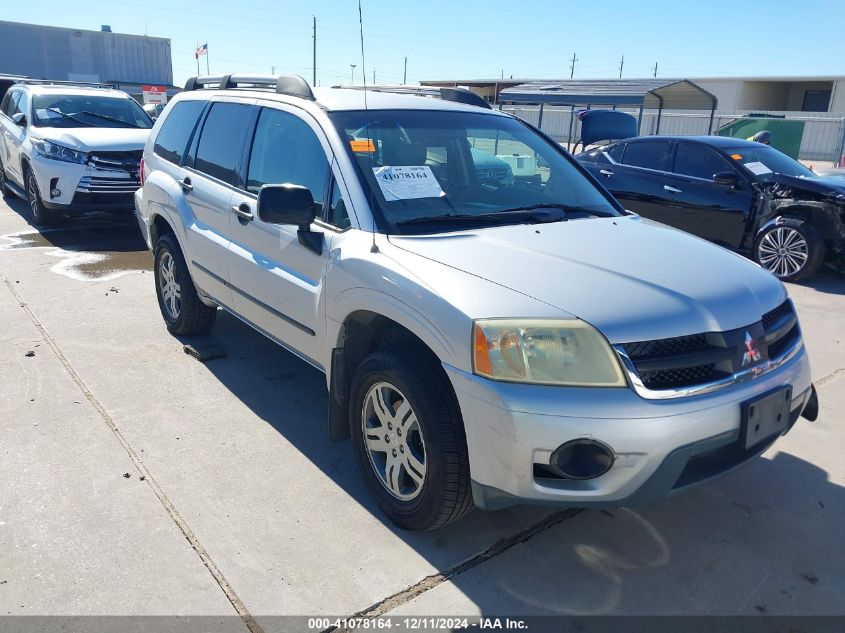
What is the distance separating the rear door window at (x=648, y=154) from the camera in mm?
8375

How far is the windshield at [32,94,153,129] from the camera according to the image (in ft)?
30.2

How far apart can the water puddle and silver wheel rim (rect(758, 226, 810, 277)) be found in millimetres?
6828

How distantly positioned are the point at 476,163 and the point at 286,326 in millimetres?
1370

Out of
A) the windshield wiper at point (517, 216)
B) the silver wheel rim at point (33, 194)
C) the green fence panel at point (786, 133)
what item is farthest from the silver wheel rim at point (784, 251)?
the green fence panel at point (786, 133)

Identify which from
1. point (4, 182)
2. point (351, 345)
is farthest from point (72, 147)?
point (351, 345)

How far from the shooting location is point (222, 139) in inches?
169

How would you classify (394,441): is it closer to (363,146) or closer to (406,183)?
(406,183)

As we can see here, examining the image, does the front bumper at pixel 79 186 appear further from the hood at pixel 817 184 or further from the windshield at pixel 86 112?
the hood at pixel 817 184

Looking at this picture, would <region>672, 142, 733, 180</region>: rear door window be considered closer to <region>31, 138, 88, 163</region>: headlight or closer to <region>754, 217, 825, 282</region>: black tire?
<region>754, 217, 825, 282</region>: black tire

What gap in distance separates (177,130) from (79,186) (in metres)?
4.10

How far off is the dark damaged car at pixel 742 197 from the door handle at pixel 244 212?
19.2 ft

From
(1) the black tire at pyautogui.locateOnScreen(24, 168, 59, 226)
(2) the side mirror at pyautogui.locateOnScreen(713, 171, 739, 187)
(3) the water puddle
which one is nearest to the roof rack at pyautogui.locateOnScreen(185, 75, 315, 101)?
(3) the water puddle

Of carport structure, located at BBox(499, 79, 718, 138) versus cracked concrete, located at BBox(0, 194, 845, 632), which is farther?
carport structure, located at BBox(499, 79, 718, 138)

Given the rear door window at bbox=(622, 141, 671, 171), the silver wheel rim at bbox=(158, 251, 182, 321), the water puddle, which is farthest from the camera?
the rear door window at bbox=(622, 141, 671, 171)
